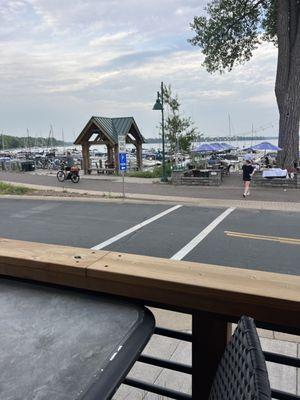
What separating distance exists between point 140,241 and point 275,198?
882 centimetres

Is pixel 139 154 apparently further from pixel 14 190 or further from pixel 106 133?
pixel 14 190

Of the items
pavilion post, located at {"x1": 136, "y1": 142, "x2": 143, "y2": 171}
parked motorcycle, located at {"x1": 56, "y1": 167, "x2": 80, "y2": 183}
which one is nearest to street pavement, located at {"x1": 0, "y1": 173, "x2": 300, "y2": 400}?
parked motorcycle, located at {"x1": 56, "y1": 167, "x2": 80, "y2": 183}

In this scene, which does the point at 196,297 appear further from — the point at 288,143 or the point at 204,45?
the point at 204,45

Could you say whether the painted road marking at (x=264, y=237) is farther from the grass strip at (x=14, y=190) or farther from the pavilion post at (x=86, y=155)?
the pavilion post at (x=86, y=155)

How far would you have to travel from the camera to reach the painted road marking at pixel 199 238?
8.48 metres

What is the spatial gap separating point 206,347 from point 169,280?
38 cm

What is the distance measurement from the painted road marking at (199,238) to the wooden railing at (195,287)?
5.98 meters

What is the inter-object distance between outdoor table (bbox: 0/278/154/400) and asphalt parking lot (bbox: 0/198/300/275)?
603cm

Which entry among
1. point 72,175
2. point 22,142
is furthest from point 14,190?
point 22,142

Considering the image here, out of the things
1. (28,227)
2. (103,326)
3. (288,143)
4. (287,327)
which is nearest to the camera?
(287,327)

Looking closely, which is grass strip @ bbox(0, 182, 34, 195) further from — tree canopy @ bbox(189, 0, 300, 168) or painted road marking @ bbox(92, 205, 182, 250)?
tree canopy @ bbox(189, 0, 300, 168)

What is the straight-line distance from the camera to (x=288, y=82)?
21188mm

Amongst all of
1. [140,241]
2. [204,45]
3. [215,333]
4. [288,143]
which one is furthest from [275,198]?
[215,333]

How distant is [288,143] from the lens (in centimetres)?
2156
